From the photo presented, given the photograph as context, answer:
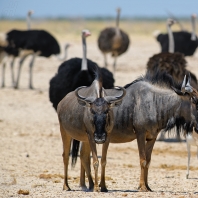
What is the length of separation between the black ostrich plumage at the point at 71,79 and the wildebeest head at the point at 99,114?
11.7 feet

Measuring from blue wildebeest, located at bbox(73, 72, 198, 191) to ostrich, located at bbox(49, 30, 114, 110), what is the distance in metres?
3.10

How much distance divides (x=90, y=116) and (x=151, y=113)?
2.73 ft

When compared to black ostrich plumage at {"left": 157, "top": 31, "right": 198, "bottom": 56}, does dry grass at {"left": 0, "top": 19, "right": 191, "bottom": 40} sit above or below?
below

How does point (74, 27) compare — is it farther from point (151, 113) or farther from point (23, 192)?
point (23, 192)

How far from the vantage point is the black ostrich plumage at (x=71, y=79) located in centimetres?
1306

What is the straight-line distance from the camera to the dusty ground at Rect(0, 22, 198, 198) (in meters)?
10.1

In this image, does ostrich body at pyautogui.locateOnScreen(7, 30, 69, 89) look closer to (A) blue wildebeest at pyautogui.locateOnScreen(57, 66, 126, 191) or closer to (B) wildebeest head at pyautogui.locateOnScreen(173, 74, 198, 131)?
(A) blue wildebeest at pyautogui.locateOnScreen(57, 66, 126, 191)

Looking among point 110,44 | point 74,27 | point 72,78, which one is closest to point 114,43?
point 110,44

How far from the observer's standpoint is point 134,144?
15039 mm

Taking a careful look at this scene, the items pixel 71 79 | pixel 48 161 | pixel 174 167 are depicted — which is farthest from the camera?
pixel 71 79

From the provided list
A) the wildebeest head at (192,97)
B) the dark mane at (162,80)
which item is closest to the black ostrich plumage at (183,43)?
the dark mane at (162,80)

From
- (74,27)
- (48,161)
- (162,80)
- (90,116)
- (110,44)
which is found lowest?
(74,27)

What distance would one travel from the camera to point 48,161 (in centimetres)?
1279

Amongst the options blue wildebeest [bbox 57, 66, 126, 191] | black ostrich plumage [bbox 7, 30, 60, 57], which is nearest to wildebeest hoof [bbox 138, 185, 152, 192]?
blue wildebeest [bbox 57, 66, 126, 191]
